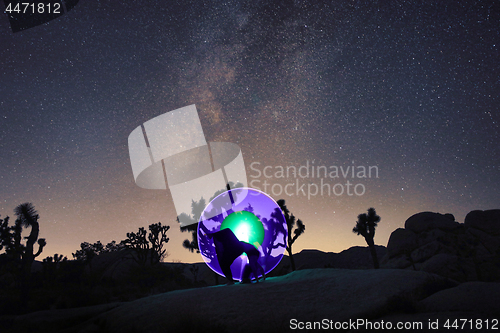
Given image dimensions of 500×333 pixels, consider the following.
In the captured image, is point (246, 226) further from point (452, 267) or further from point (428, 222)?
point (428, 222)

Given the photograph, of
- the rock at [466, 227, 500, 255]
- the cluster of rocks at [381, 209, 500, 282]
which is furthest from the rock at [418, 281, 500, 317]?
the rock at [466, 227, 500, 255]

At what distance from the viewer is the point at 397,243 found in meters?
35.8

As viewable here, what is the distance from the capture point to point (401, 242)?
117ft

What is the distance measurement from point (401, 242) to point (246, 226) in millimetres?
36534

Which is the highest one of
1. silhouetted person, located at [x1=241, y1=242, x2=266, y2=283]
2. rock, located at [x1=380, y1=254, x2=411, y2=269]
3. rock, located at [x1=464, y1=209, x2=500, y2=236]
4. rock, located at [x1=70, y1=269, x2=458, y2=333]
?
silhouetted person, located at [x1=241, y1=242, x2=266, y2=283]

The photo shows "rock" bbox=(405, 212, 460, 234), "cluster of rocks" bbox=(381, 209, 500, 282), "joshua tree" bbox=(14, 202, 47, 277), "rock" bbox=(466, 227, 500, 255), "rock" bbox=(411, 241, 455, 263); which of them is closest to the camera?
"joshua tree" bbox=(14, 202, 47, 277)

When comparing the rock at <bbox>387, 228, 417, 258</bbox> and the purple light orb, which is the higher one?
the purple light orb

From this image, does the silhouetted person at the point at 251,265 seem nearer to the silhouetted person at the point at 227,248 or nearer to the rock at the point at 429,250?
the silhouetted person at the point at 227,248

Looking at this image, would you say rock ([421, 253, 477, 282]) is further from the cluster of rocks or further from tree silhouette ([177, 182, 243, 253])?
tree silhouette ([177, 182, 243, 253])

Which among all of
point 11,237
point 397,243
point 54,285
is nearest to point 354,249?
point 397,243

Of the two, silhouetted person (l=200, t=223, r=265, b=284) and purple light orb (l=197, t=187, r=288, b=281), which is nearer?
silhouetted person (l=200, t=223, r=265, b=284)

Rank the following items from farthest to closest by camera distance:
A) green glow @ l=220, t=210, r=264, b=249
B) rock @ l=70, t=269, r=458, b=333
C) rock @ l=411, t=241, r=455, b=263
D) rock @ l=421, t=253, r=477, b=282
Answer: rock @ l=411, t=241, r=455, b=263, rock @ l=421, t=253, r=477, b=282, green glow @ l=220, t=210, r=264, b=249, rock @ l=70, t=269, r=458, b=333

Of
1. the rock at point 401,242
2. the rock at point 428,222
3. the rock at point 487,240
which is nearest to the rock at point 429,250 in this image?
the rock at point 401,242

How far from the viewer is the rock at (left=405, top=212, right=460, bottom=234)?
36.5 meters
